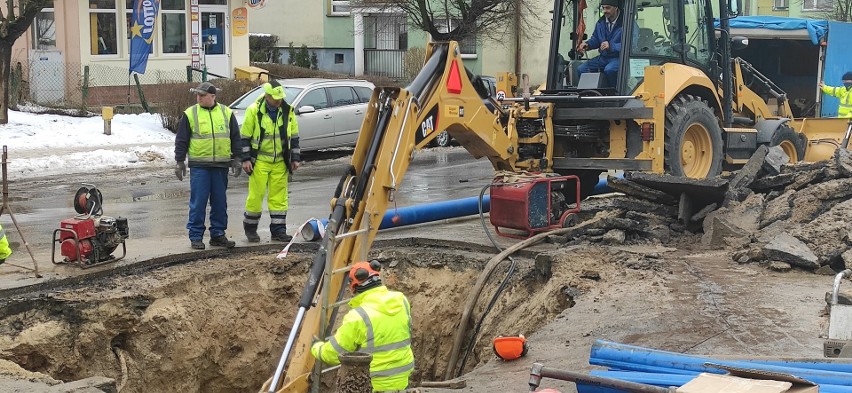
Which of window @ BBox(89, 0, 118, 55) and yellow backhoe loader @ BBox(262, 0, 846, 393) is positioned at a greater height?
window @ BBox(89, 0, 118, 55)

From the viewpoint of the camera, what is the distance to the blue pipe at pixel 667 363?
17.7ft

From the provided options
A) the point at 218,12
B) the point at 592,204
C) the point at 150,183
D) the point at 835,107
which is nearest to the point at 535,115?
the point at 592,204

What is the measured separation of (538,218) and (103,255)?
177 inches

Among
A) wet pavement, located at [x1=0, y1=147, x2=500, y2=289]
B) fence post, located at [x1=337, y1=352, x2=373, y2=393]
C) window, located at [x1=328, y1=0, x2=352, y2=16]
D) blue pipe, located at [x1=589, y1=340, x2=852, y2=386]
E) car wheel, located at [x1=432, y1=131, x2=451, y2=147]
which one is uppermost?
window, located at [x1=328, y1=0, x2=352, y2=16]

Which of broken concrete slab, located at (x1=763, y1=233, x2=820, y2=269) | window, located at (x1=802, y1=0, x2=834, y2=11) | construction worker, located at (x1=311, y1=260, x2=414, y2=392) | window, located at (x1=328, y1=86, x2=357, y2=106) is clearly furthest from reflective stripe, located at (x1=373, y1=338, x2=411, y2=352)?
window, located at (x1=802, y1=0, x2=834, y2=11)

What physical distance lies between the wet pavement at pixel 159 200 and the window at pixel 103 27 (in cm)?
874

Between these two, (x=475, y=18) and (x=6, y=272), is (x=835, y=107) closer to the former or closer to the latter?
(x=475, y=18)

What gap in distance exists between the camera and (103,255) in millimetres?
9680

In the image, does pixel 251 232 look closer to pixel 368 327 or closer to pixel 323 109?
pixel 368 327

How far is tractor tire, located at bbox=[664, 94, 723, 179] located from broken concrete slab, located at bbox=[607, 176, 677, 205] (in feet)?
0.95

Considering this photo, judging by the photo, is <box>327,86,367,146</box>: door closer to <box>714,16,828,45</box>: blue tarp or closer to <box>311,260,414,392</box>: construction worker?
<box>714,16,828,45</box>: blue tarp

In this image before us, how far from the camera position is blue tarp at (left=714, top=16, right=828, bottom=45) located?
21.6 meters

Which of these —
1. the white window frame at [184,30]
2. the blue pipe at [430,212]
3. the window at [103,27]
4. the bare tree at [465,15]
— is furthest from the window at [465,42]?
the blue pipe at [430,212]

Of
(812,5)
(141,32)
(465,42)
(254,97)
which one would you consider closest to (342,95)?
(254,97)
